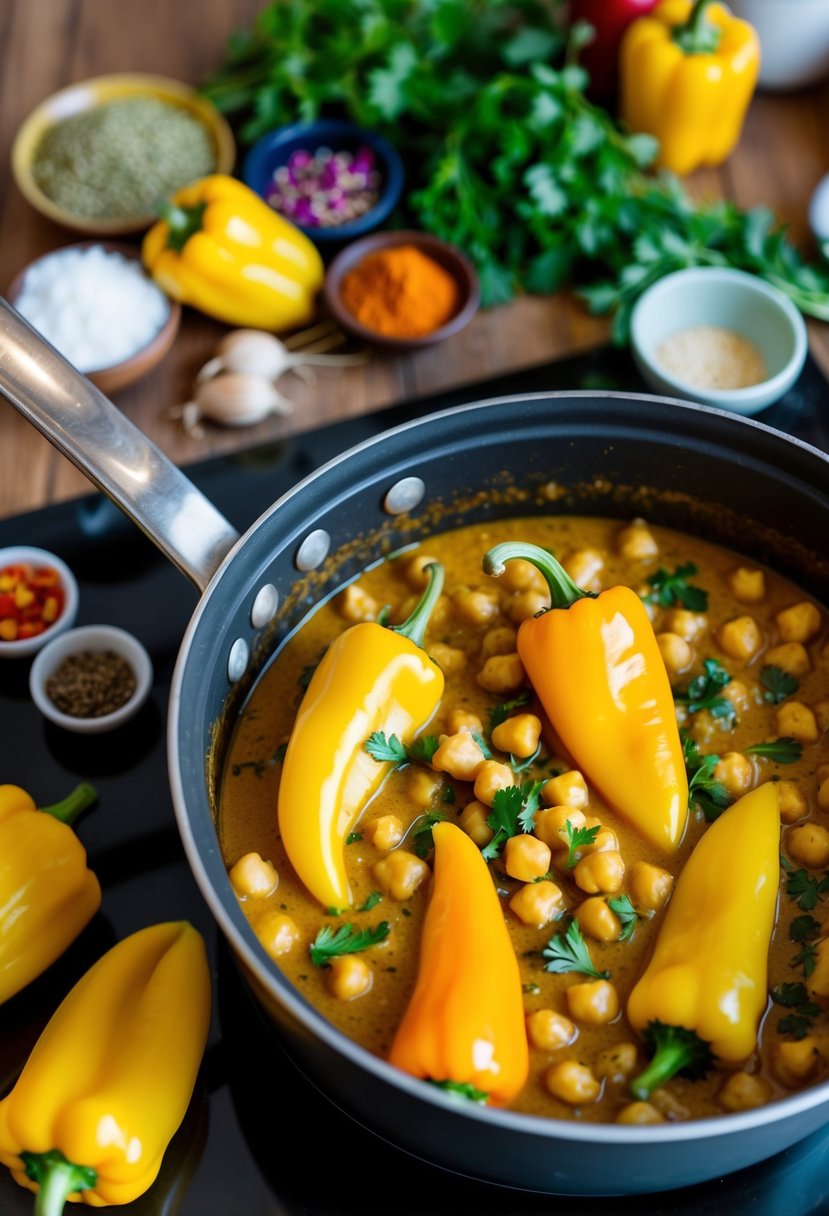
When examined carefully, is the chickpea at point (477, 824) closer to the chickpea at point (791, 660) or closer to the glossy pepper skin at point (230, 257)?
the chickpea at point (791, 660)

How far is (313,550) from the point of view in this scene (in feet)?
6.07

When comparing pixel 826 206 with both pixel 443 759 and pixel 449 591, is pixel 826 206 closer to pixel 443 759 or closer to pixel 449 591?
pixel 449 591

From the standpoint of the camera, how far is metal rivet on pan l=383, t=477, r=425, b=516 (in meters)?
1.89

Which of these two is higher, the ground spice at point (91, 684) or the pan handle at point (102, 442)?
the pan handle at point (102, 442)

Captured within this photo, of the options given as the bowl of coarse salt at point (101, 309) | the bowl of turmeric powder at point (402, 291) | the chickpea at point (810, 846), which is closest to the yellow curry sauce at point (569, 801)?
the chickpea at point (810, 846)

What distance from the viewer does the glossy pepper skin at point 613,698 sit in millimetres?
1660

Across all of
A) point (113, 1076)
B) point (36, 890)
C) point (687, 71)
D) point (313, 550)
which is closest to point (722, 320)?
point (687, 71)

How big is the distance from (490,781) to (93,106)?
1.92 metres

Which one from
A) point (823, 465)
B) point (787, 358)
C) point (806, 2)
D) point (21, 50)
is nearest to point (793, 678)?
point (823, 465)

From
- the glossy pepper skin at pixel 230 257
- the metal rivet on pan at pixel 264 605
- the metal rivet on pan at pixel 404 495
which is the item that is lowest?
the metal rivet on pan at pixel 264 605

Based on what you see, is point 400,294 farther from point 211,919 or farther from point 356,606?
point 211,919

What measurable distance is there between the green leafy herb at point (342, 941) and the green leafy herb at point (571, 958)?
0.70ft

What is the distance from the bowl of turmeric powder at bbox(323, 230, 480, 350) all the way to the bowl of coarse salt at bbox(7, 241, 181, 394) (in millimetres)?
349

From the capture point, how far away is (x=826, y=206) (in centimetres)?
255
